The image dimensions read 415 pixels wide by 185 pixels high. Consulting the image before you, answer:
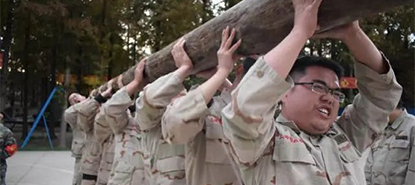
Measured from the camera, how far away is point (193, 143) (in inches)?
112

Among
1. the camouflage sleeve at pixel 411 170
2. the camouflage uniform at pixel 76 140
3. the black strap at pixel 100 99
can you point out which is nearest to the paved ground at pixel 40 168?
the camouflage uniform at pixel 76 140

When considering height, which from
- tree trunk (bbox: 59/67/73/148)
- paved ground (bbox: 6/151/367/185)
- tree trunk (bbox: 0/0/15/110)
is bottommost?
paved ground (bbox: 6/151/367/185)

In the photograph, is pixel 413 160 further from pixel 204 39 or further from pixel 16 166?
pixel 16 166

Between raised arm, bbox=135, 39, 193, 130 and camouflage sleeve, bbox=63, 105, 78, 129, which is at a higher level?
raised arm, bbox=135, 39, 193, 130

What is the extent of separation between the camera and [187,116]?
2.55 metres

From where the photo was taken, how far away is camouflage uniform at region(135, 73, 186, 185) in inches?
119

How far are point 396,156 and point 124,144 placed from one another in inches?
94.2

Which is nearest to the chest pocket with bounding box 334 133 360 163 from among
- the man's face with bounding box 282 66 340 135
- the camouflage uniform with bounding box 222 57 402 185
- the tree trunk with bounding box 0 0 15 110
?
the camouflage uniform with bounding box 222 57 402 185

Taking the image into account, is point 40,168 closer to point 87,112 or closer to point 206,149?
point 87,112

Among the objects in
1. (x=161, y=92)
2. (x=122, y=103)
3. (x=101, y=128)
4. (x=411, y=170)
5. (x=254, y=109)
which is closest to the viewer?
(x=254, y=109)

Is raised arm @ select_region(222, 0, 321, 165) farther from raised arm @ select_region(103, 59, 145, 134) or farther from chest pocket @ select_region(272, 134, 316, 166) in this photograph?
raised arm @ select_region(103, 59, 145, 134)

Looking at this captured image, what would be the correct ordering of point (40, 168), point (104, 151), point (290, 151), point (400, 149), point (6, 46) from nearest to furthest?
1. point (290, 151)
2. point (400, 149)
3. point (104, 151)
4. point (40, 168)
5. point (6, 46)

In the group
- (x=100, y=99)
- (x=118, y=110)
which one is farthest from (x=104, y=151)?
(x=118, y=110)

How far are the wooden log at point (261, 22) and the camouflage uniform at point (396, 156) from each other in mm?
1852
